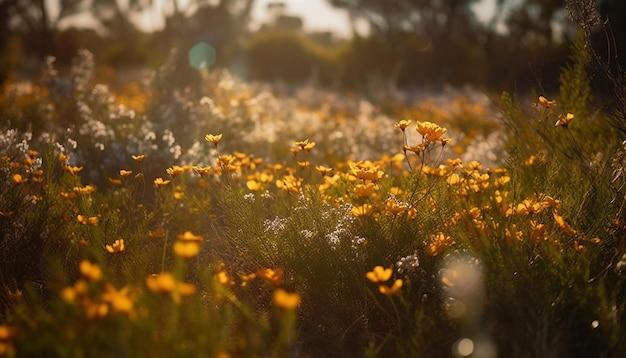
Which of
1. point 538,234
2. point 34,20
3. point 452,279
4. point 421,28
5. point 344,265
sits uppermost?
point 421,28

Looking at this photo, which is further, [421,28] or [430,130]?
[421,28]

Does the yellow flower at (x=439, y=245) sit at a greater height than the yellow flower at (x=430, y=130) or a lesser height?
lesser

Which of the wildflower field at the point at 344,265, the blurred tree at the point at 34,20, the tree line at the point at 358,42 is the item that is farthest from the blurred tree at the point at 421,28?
the wildflower field at the point at 344,265

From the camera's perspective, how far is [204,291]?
2.46 m

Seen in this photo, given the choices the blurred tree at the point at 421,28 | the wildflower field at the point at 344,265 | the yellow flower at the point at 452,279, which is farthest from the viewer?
the blurred tree at the point at 421,28

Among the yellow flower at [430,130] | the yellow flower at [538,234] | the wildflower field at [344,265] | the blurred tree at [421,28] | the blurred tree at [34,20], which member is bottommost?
the blurred tree at [34,20]

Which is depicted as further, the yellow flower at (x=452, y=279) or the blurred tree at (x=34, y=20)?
the blurred tree at (x=34, y=20)

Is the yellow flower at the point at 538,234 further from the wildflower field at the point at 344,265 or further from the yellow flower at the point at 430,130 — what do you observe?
the yellow flower at the point at 430,130

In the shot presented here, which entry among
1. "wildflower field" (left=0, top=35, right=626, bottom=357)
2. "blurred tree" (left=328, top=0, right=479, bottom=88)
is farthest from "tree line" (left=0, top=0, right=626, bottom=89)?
"wildflower field" (left=0, top=35, right=626, bottom=357)

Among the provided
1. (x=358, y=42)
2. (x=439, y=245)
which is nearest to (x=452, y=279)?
(x=439, y=245)

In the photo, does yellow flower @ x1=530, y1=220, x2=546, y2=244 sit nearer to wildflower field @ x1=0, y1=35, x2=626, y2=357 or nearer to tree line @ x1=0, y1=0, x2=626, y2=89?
wildflower field @ x1=0, y1=35, x2=626, y2=357

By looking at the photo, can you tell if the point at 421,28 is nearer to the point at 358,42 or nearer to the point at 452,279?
the point at 358,42

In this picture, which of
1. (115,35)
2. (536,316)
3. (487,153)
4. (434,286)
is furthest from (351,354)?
(115,35)

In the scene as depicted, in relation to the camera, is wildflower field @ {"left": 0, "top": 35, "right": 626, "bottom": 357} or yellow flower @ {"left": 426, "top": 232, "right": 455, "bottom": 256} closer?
wildflower field @ {"left": 0, "top": 35, "right": 626, "bottom": 357}
